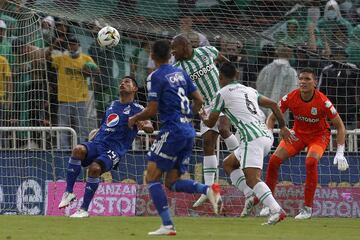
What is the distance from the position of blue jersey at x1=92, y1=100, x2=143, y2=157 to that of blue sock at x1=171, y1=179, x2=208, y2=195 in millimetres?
3036

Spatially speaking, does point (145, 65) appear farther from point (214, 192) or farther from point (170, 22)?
point (214, 192)

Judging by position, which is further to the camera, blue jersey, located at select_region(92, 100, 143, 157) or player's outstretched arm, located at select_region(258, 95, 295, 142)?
blue jersey, located at select_region(92, 100, 143, 157)

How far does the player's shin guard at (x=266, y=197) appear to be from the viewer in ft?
44.9

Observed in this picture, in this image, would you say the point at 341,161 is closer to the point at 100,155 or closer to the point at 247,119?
the point at 247,119

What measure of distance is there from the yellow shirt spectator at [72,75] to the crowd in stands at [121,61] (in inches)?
0.7

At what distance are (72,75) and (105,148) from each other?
3.73m

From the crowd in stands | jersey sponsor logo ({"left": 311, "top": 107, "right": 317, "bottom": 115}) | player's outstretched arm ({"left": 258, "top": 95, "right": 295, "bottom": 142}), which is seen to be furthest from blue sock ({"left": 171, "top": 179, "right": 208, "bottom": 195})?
the crowd in stands

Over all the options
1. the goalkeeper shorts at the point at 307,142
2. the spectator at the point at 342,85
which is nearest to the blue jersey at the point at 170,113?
the goalkeeper shorts at the point at 307,142

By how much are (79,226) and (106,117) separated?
2.79m

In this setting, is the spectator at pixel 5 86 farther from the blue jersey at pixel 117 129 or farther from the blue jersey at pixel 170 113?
the blue jersey at pixel 170 113

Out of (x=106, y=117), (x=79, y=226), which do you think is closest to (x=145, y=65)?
(x=106, y=117)

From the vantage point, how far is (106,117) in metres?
16.0

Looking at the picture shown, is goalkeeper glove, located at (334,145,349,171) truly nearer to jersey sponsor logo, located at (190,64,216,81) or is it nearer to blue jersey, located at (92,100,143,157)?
jersey sponsor logo, located at (190,64,216,81)

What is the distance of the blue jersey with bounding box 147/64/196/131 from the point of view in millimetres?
12266
